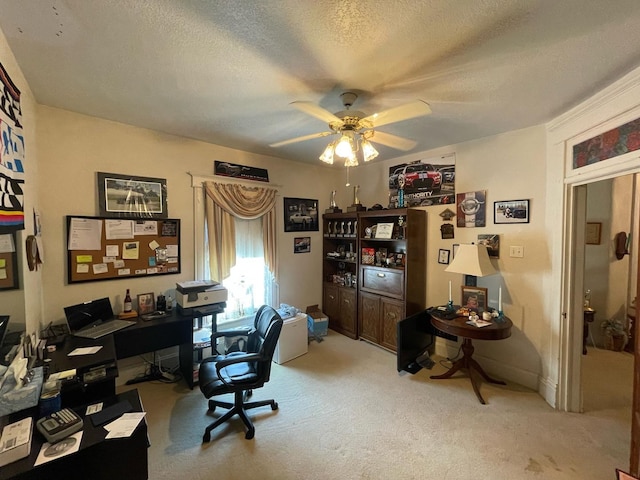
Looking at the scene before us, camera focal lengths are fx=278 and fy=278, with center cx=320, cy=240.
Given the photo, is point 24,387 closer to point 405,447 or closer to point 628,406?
point 405,447

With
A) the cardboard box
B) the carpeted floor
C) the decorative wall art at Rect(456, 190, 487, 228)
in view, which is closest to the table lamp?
the decorative wall art at Rect(456, 190, 487, 228)

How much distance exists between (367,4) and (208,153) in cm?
253

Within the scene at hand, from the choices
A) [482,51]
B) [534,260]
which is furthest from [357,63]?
[534,260]

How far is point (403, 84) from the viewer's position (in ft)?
6.12

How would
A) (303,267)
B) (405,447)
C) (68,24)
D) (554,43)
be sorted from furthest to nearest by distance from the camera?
(303,267) < (405,447) < (554,43) < (68,24)

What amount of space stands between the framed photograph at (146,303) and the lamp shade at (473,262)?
3.06 metres

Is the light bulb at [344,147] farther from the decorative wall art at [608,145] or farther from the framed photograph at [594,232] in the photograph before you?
the framed photograph at [594,232]

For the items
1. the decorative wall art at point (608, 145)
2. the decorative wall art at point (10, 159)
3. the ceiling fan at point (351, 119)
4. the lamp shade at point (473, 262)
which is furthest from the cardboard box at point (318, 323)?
the decorative wall art at point (608, 145)

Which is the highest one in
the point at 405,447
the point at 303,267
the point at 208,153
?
the point at 208,153

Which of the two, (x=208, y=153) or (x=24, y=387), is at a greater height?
(x=208, y=153)

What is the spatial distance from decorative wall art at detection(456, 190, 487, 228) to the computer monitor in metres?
1.15

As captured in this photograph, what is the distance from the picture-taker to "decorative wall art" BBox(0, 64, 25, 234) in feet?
4.60

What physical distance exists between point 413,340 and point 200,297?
2353mm

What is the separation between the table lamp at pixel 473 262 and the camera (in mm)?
2664
